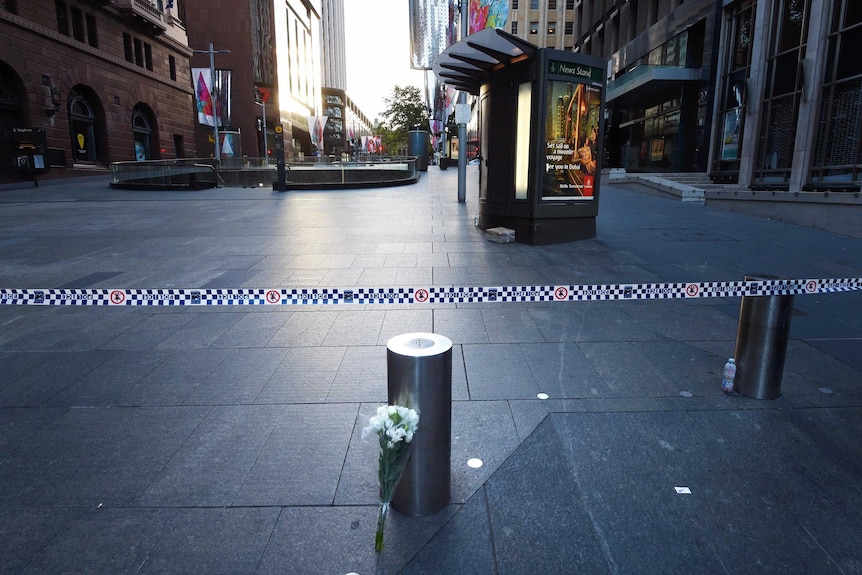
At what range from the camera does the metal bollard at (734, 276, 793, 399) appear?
3.88 meters

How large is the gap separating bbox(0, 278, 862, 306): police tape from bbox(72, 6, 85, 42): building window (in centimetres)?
3700

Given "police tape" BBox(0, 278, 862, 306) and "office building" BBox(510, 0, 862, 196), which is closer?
"police tape" BBox(0, 278, 862, 306)

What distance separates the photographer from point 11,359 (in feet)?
15.9

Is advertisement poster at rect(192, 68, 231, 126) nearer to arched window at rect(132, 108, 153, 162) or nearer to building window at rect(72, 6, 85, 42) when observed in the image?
arched window at rect(132, 108, 153, 162)

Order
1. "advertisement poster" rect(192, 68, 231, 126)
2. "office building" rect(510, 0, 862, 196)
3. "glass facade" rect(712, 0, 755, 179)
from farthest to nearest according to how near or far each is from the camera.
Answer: "advertisement poster" rect(192, 68, 231, 126) < "glass facade" rect(712, 0, 755, 179) < "office building" rect(510, 0, 862, 196)

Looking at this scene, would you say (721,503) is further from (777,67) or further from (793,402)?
(777,67)

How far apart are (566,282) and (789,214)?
412 inches

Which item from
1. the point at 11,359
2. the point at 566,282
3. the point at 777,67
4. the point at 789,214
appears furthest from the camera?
the point at 777,67

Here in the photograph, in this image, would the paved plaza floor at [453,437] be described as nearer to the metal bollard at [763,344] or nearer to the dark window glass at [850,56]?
the metal bollard at [763,344]

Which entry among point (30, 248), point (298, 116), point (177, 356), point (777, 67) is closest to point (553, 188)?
point (177, 356)

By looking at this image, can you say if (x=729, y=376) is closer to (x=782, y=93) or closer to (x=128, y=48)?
(x=782, y=93)

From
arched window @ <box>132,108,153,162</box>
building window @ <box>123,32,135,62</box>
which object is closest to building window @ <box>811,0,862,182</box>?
arched window @ <box>132,108,153,162</box>

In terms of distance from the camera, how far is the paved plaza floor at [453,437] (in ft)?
8.15

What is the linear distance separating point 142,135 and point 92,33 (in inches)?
333
